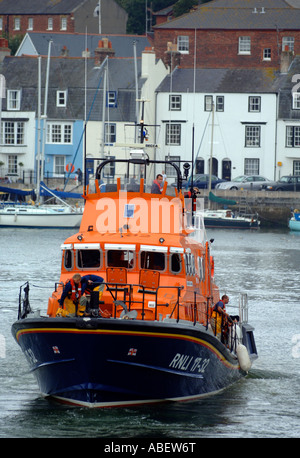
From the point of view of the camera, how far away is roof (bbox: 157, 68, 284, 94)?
82500 mm

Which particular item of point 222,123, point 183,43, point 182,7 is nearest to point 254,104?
point 222,123

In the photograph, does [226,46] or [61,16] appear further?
[61,16]

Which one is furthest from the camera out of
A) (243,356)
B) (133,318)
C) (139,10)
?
(139,10)

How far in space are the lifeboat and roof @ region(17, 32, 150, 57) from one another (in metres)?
85.1

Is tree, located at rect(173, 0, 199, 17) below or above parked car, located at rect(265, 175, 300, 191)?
above

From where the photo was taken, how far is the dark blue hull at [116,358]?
1834cm

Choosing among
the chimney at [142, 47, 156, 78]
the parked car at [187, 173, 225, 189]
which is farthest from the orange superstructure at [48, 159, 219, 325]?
the chimney at [142, 47, 156, 78]

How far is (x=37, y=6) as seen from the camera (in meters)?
126

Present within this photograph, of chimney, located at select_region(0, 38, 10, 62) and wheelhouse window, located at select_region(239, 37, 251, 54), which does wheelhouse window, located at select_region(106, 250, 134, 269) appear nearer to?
chimney, located at select_region(0, 38, 10, 62)

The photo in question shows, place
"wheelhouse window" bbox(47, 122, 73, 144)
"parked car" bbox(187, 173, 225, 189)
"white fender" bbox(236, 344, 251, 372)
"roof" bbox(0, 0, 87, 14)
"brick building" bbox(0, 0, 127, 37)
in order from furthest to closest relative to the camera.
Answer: "roof" bbox(0, 0, 87, 14) < "brick building" bbox(0, 0, 127, 37) < "wheelhouse window" bbox(47, 122, 73, 144) < "parked car" bbox(187, 173, 225, 189) < "white fender" bbox(236, 344, 251, 372)

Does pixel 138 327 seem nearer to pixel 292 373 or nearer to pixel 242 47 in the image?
pixel 292 373

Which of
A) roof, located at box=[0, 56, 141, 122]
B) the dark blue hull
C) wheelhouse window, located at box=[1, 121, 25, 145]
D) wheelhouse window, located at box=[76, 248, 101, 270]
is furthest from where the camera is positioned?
wheelhouse window, located at box=[1, 121, 25, 145]

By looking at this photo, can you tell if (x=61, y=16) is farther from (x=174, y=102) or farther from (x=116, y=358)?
(x=116, y=358)

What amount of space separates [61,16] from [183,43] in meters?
31.0
